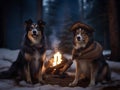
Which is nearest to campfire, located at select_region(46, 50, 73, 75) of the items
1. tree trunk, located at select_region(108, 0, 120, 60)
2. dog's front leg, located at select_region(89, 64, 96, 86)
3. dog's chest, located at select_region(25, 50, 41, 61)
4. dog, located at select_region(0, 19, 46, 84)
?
dog, located at select_region(0, 19, 46, 84)

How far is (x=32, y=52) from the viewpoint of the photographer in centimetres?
590

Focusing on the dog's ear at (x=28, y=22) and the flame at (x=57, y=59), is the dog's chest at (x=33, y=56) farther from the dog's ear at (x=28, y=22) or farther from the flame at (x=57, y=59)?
the flame at (x=57, y=59)

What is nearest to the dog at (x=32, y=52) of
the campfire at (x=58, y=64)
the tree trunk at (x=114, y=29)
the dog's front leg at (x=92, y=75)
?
the campfire at (x=58, y=64)

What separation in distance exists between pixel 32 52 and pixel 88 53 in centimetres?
125

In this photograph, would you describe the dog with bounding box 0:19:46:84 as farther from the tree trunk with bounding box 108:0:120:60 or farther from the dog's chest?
the tree trunk with bounding box 108:0:120:60

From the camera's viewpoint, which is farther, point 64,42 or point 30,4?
point 30,4

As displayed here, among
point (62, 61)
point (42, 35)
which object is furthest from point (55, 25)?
point (42, 35)

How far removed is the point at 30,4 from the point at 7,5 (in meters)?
1.18

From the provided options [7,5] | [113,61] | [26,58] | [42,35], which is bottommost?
[113,61]

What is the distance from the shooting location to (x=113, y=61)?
30.0 ft

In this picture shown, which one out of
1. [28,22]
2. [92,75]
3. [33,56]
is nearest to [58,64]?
[33,56]

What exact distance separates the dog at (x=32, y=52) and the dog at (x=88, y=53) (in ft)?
2.45

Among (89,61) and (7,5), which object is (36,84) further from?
(7,5)

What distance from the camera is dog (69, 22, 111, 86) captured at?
560cm
